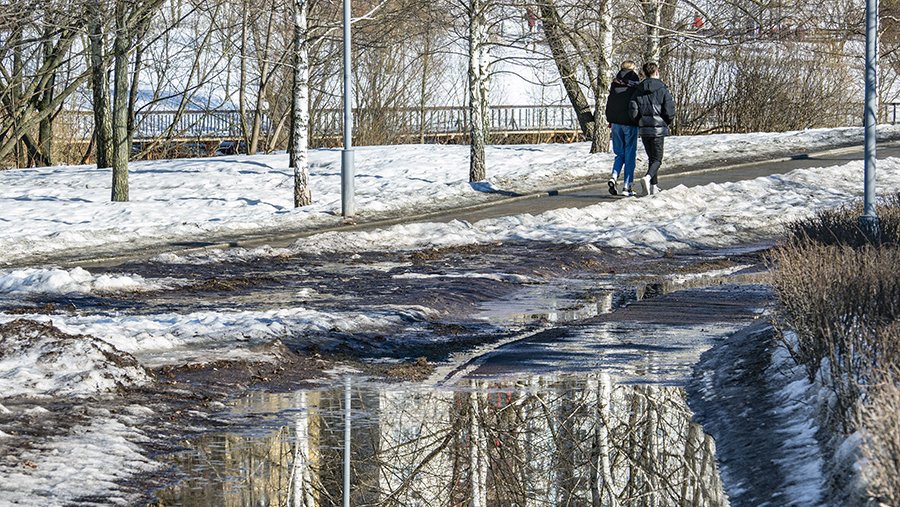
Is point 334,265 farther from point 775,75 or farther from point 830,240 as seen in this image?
point 775,75

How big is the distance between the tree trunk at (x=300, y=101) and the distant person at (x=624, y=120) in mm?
5184

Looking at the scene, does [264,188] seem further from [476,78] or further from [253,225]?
[253,225]

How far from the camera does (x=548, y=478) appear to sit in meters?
6.73

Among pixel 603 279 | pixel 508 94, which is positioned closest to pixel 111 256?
pixel 603 279

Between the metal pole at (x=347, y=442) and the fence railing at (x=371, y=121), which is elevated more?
the fence railing at (x=371, y=121)

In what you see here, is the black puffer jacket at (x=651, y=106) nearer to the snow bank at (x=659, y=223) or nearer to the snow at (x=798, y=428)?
the snow bank at (x=659, y=223)

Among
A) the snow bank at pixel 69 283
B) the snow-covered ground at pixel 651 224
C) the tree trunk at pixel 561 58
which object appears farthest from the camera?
the tree trunk at pixel 561 58

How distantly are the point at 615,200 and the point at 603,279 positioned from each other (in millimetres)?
6495

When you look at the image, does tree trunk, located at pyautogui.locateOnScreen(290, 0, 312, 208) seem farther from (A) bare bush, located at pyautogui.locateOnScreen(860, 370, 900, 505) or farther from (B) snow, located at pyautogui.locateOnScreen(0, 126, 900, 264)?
(A) bare bush, located at pyautogui.locateOnScreen(860, 370, 900, 505)

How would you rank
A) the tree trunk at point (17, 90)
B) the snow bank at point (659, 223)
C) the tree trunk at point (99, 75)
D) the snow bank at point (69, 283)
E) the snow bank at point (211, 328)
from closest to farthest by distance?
the snow bank at point (211, 328)
the snow bank at point (69, 283)
the snow bank at point (659, 223)
the tree trunk at point (99, 75)
the tree trunk at point (17, 90)

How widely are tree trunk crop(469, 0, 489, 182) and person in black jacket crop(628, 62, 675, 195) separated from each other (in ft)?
15.1

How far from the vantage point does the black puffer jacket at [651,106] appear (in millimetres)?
20484

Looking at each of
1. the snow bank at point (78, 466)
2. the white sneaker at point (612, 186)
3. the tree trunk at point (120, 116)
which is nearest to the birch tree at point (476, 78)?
the white sneaker at point (612, 186)

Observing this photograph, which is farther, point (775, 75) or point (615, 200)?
point (775, 75)
